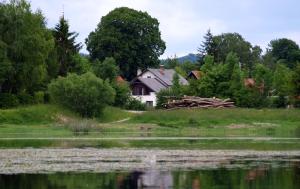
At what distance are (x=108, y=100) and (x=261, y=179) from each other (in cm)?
4704

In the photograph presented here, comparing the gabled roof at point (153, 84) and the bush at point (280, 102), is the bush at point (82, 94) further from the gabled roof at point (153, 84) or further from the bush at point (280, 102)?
the gabled roof at point (153, 84)

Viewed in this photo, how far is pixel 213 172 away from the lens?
111ft

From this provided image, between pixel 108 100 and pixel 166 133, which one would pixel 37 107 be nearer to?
pixel 108 100

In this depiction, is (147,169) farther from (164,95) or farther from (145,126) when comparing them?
(164,95)

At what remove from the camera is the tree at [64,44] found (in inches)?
3556

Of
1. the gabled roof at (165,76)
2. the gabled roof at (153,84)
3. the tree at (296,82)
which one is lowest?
the tree at (296,82)

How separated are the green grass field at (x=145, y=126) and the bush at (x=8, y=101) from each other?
11.4ft

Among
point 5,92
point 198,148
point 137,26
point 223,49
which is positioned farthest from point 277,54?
point 198,148

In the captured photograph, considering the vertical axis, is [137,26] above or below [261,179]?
above

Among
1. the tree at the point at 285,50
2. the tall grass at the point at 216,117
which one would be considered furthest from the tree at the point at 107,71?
the tree at the point at 285,50

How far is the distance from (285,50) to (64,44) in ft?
343

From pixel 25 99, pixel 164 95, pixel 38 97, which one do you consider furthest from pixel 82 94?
pixel 164 95

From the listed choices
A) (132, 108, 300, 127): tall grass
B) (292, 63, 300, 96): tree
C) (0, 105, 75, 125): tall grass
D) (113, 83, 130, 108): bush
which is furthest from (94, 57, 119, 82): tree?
(292, 63, 300, 96): tree

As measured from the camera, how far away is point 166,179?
30625 millimetres
